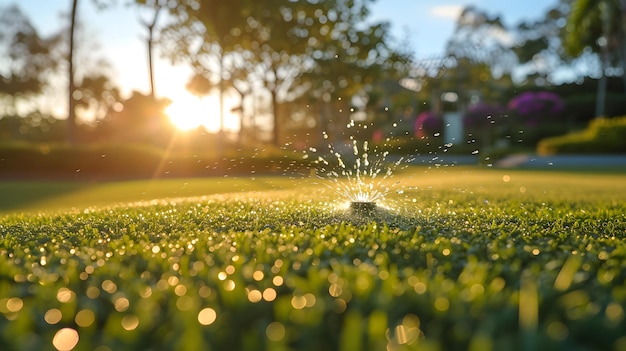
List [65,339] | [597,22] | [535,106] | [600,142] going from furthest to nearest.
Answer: [597,22]
[535,106]
[600,142]
[65,339]

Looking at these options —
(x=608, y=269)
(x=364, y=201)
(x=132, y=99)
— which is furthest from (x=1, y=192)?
(x=132, y=99)

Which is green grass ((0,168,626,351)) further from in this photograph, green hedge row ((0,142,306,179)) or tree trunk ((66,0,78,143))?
tree trunk ((66,0,78,143))

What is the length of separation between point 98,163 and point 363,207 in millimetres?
14212

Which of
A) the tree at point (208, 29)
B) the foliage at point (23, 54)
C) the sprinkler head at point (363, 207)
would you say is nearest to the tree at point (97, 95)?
the foliage at point (23, 54)

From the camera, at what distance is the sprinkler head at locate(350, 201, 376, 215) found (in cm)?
766

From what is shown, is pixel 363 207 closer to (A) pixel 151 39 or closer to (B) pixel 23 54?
(A) pixel 151 39

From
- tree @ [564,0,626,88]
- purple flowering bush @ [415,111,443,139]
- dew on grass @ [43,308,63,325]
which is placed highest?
tree @ [564,0,626,88]

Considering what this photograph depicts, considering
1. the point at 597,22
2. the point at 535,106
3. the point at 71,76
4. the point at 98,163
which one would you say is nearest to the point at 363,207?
the point at 98,163

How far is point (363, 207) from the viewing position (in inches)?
305

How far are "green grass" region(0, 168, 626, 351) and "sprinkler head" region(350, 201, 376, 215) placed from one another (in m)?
0.37

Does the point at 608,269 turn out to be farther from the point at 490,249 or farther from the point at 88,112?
the point at 88,112

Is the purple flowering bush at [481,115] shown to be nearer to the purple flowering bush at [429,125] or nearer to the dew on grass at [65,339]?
the purple flowering bush at [429,125]

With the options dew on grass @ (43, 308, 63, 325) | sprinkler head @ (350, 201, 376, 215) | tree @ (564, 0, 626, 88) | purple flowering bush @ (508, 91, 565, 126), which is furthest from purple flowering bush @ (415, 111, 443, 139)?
dew on grass @ (43, 308, 63, 325)

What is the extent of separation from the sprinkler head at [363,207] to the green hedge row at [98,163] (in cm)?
1247
